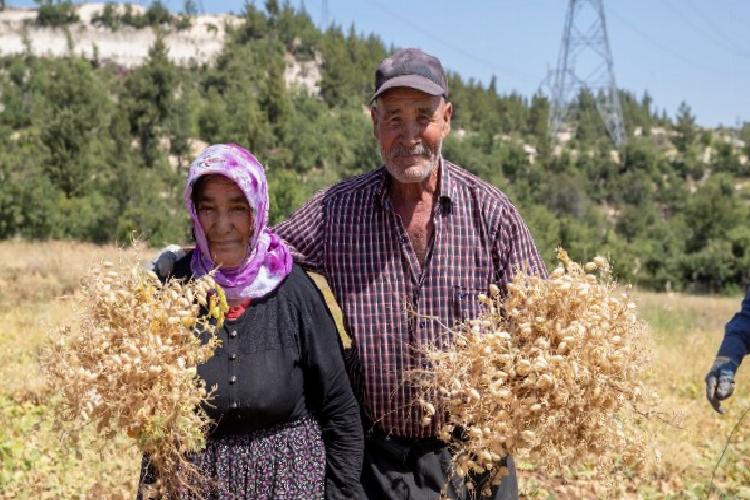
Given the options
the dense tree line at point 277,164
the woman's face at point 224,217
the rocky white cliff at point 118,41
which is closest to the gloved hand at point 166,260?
the woman's face at point 224,217

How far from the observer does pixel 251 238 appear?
204 centimetres

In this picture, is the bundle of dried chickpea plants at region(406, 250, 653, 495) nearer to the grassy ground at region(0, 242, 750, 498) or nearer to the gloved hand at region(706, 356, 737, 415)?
the grassy ground at region(0, 242, 750, 498)

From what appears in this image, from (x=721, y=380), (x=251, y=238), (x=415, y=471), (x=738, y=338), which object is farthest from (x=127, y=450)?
(x=738, y=338)

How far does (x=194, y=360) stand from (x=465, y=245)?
0.89 meters

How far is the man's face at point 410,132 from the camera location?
216 cm

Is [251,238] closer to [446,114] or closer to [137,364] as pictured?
[137,364]

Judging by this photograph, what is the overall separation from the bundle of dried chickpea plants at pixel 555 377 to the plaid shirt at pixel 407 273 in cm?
40

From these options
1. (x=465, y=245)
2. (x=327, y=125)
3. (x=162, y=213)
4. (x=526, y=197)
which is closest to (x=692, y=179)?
(x=526, y=197)

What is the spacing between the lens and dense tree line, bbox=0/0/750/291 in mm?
26562

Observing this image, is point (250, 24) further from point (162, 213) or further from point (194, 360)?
point (194, 360)

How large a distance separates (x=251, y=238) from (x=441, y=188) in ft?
1.99

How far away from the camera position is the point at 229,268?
2049mm

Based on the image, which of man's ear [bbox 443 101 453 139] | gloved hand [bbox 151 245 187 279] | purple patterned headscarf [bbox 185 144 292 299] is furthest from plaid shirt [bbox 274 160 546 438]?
gloved hand [bbox 151 245 187 279]

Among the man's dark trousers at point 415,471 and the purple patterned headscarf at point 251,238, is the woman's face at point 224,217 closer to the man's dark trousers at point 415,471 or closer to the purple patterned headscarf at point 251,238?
the purple patterned headscarf at point 251,238
